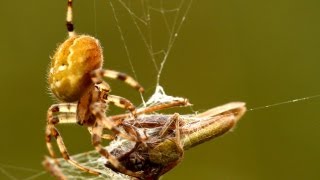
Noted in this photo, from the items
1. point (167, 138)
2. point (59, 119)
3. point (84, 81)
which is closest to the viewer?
point (167, 138)

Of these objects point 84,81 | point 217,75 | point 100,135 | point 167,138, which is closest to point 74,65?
point 84,81

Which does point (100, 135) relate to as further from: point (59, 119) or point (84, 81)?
point (59, 119)

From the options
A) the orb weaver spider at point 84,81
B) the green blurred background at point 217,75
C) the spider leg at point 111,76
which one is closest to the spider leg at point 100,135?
the orb weaver spider at point 84,81

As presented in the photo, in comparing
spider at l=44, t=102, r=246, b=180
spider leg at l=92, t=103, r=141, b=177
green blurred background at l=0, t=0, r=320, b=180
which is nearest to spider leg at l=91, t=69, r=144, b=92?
spider leg at l=92, t=103, r=141, b=177

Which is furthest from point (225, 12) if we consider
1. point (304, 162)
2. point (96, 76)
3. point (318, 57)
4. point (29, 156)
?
point (96, 76)

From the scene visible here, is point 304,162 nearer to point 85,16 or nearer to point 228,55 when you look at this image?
point 228,55
